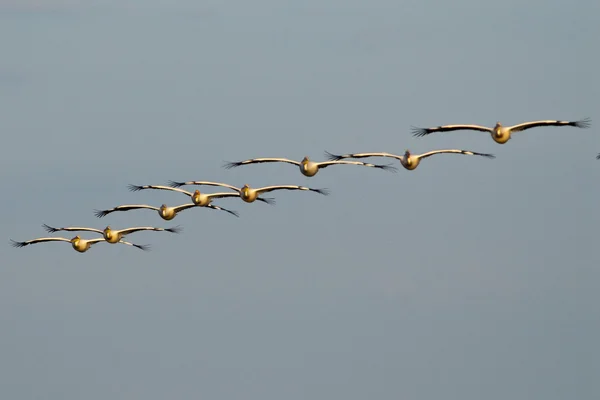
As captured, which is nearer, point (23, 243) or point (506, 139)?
point (506, 139)

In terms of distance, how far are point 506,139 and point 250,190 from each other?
16.5 meters

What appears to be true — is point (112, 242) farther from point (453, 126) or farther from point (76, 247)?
point (453, 126)

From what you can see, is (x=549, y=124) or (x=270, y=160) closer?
(x=549, y=124)

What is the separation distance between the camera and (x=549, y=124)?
103188 mm

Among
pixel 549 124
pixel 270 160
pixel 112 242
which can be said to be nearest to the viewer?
pixel 549 124

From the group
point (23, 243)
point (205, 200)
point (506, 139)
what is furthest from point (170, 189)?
point (506, 139)

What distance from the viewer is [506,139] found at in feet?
342

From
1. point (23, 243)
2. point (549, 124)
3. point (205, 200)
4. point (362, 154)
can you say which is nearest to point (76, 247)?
point (23, 243)

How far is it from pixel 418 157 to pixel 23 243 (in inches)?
1194

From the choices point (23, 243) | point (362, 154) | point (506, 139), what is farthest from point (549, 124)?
point (23, 243)

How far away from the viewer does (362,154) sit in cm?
10838

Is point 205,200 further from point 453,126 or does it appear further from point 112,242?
point 453,126

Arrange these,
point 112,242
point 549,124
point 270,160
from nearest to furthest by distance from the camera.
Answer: point 549,124, point 270,160, point 112,242

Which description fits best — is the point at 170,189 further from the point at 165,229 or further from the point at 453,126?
the point at 453,126
